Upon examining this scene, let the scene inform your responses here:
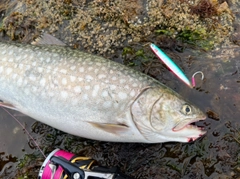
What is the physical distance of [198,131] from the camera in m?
3.08

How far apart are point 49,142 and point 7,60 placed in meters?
1.15

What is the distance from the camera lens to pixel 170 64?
363 centimetres

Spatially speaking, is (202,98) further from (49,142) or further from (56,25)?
(56,25)

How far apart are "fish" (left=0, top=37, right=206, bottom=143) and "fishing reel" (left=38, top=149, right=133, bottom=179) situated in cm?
29

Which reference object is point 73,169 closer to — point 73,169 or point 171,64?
point 73,169

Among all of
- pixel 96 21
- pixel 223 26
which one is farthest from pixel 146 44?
pixel 223 26

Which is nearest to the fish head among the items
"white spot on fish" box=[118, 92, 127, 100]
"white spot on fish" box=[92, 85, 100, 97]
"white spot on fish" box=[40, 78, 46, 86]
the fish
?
the fish

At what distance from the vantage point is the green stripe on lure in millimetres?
3566

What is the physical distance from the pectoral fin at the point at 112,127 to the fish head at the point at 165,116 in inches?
5.9

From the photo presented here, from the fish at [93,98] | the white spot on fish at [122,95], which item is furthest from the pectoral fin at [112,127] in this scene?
the white spot on fish at [122,95]

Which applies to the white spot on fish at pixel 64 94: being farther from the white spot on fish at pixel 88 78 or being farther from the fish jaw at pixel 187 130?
the fish jaw at pixel 187 130

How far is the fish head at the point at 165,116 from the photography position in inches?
120

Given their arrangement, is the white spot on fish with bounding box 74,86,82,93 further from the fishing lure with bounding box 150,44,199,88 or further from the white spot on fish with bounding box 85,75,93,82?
the fishing lure with bounding box 150,44,199,88

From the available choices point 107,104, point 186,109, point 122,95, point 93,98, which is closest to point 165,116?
point 186,109
